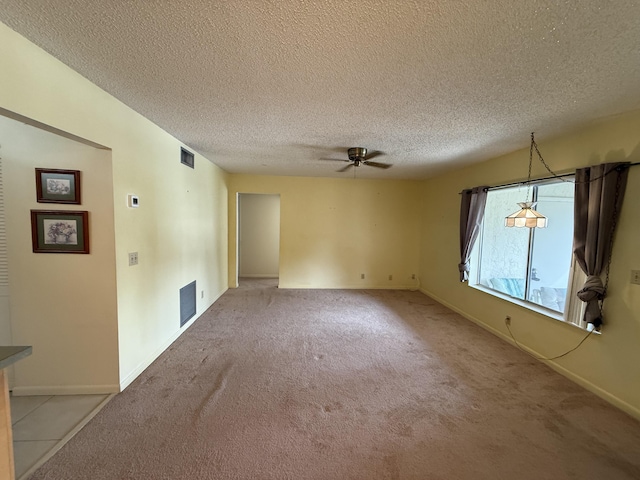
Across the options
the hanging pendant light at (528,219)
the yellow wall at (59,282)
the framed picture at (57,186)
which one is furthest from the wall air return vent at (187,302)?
the hanging pendant light at (528,219)

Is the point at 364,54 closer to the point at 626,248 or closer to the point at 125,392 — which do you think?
the point at 626,248

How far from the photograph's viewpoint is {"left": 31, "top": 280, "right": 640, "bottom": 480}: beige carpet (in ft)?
5.04

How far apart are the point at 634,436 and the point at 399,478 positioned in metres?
1.81

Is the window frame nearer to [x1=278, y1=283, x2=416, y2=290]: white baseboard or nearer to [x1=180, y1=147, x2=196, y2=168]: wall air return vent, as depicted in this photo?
[x1=278, y1=283, x2=416, y2=290]: white baseboard

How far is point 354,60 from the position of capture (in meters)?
1.48

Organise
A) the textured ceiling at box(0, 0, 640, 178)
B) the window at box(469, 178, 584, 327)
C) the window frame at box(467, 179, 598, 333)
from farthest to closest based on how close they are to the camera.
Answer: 1. the window at box(469, 178, 584, 327)
2. the window frame at box(467, 179, 598, 333)
3. the textured ceiling at box(0, 0, 640, 178)

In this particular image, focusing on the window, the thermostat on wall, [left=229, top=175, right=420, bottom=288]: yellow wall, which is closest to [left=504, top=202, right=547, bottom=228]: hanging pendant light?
the window

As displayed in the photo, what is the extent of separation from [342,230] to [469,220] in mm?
2571

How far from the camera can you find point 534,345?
2.89 m

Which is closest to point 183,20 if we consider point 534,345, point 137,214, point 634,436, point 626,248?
point 137,214

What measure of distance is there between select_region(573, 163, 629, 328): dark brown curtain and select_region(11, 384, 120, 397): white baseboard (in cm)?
418

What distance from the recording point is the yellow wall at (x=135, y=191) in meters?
1.46

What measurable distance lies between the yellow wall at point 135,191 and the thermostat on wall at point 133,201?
0.04 meters

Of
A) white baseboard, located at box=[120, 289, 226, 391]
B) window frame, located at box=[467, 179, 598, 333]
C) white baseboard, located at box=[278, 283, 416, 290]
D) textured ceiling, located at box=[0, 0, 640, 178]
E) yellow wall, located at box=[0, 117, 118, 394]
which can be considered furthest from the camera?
white baseboard, located at box=[278, 283, 416, 290]
